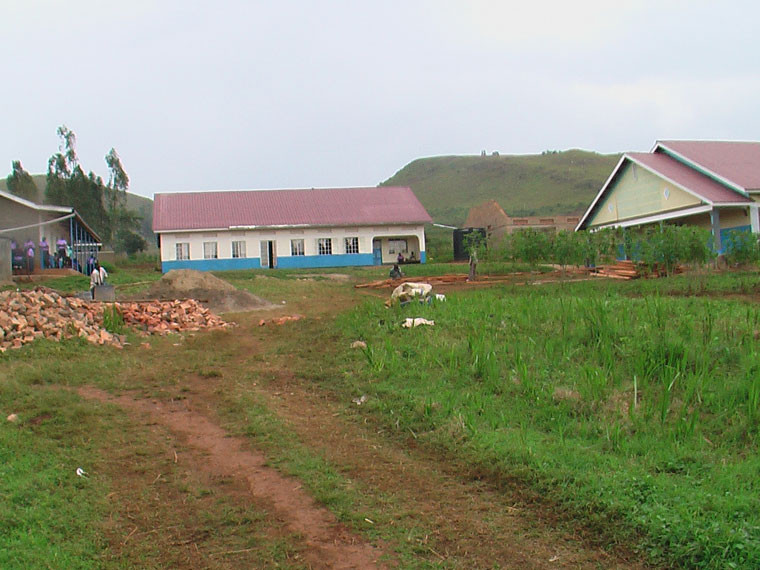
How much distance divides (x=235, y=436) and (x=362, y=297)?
13.7 m

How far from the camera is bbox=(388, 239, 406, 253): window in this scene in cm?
4166

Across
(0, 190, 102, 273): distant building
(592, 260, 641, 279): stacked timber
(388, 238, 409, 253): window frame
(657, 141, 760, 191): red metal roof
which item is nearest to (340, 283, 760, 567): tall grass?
(592, 260, 641, 279): stacked timber

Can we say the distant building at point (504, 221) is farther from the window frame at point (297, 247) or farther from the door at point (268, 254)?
the door at point (268, 254)

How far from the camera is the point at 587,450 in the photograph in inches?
224

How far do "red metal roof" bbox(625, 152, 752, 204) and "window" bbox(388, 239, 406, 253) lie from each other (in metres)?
15.6

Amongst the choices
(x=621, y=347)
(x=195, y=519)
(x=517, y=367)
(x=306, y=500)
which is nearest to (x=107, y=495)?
(x=195, y=519)

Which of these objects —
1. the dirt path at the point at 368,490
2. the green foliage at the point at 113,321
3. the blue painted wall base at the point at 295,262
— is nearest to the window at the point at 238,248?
the blue painted wall base at the point at 295,262

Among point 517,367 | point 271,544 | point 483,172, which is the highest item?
point 483,172

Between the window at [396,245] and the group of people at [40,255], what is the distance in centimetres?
1844

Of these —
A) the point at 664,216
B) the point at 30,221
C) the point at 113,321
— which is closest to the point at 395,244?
the point at 664,216

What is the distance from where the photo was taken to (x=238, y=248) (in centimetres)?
3975

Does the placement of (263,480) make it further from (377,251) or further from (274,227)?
(377,251)

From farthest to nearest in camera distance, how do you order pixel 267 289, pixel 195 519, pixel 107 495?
1. pixel 267 289
2. pixel 107 495
3. pixel 195 519

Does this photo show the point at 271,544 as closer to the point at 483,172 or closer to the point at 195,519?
the point at 195,519
